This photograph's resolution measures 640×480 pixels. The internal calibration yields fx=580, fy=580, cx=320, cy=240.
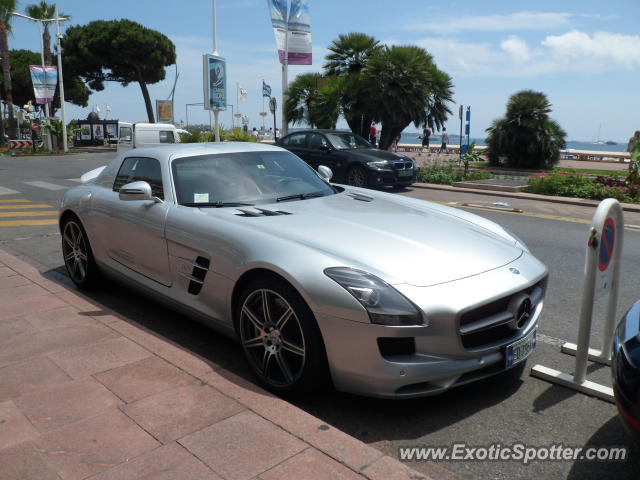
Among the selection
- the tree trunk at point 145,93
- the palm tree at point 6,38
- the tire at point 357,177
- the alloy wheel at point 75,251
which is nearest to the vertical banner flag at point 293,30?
the tire at point 357,177

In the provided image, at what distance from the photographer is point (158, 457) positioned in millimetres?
2523

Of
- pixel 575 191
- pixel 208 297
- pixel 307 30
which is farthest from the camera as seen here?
pixel 307 30

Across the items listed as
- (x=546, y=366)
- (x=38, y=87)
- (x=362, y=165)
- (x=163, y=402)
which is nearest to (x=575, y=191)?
(x=362, y=165)

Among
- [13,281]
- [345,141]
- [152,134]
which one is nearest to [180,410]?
[13,281]

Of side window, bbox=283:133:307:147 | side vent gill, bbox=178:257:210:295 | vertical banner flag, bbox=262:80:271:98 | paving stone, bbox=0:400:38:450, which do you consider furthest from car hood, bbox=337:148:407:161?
vertical banner flag, bbox=262:80:271:98

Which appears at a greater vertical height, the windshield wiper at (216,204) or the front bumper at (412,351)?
the windshield wiper at (216,204)

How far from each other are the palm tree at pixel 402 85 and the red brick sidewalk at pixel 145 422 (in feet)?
60.5

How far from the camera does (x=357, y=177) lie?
1423 centimetres

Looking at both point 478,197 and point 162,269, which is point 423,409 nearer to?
point 162,269

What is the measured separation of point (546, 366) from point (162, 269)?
8.85 ft

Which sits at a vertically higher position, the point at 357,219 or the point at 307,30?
the point at 307,30

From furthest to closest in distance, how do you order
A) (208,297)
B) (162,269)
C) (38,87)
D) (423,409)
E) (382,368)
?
(38,87)
(162,269)
(208,297)
(423,409)
(382,368)

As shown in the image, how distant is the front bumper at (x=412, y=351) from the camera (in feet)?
9.30

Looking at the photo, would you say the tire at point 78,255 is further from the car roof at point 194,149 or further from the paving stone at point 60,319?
the car roof at point 194,149
